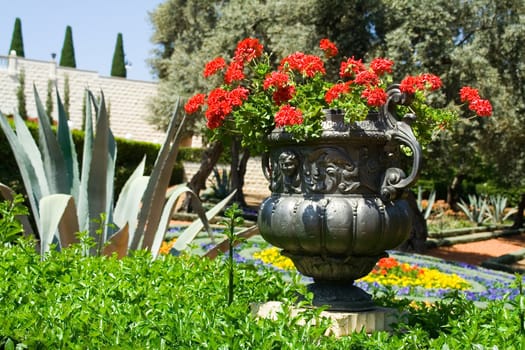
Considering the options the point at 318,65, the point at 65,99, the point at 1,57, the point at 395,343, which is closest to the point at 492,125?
the point at 318,65

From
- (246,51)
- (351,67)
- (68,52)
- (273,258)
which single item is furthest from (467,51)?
(68,52)

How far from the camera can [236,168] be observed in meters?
16.6

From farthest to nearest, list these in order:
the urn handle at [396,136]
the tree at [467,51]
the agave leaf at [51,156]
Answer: the tree at [467,51]
the agave leaf at [51,156]
the urn handle at [396,136]

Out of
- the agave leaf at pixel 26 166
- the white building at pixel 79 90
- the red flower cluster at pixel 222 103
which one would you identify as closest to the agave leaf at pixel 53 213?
the agave leaf at pixel 26 166

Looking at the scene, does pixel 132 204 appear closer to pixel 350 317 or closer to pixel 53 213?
pixel 53 213

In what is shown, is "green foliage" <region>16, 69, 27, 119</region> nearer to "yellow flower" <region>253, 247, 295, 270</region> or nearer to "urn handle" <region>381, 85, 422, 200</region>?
"yellow flower" <region>253, 247, 295, 270</region>

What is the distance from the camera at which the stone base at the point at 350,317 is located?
2.92 m

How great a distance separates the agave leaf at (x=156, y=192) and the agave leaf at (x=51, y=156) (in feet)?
2.30

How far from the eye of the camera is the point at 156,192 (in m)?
4.97

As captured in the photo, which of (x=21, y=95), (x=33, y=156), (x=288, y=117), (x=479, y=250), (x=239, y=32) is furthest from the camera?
(x=21, y=95)

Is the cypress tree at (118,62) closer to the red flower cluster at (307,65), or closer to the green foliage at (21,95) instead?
the green foliage at (21,95)

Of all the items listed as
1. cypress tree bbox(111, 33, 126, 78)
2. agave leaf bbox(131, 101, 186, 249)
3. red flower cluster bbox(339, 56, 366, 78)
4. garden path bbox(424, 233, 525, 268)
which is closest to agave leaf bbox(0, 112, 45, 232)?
agave leaf bbox(131, 101, 186, 249)

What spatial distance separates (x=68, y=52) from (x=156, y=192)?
35.3 metres

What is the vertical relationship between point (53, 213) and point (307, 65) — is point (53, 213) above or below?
below
